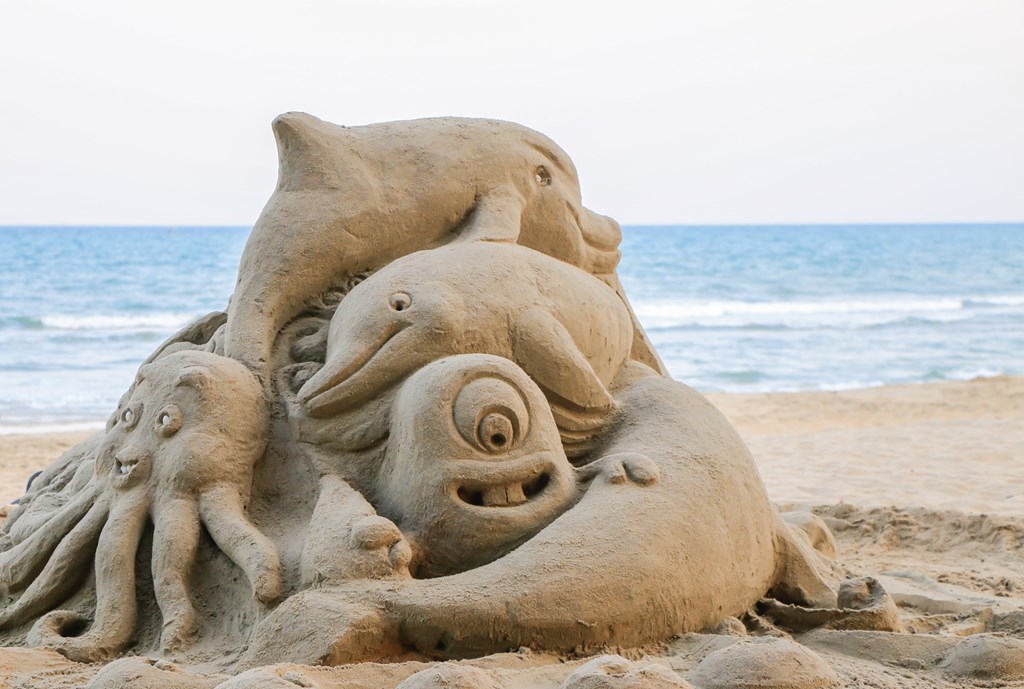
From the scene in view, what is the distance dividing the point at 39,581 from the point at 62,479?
31.0 inches

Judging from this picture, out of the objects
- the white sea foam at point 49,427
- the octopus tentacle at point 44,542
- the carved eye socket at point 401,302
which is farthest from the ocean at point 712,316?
the carved eye socket at point 401,302

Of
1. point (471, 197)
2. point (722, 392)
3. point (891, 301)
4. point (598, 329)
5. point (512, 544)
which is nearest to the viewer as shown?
point (512, 544)

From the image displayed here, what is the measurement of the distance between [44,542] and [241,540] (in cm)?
71

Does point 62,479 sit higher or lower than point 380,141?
lower

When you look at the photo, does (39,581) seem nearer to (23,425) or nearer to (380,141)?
(380,141)

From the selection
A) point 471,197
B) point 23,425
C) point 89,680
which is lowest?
point 23,425

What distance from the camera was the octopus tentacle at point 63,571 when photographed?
2.97m

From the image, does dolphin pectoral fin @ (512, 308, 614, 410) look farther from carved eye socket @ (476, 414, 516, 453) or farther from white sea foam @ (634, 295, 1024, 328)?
white sea foam @ (634, 295, 1024, 328)

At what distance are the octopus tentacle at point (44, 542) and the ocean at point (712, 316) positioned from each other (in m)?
6.74

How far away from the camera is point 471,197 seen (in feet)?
11.6

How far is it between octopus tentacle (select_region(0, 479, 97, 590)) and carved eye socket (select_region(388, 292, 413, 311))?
102 centimetres

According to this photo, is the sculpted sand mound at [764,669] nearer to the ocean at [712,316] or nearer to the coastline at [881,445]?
the coastline at [881,445]

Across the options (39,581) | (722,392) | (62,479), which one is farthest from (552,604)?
(722,392)

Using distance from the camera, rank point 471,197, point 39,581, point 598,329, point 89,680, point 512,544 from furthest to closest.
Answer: point 471,197, point 598,329, point 39,581, point 512,544, point 89,680
